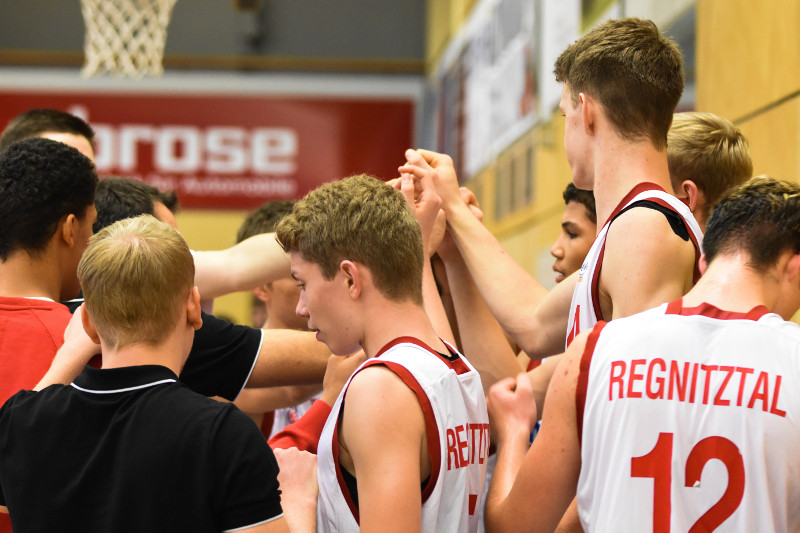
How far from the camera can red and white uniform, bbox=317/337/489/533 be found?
72.6 inches

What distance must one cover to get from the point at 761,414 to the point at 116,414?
122 cm

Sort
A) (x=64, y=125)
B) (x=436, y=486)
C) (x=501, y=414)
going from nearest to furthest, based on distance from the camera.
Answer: (x=436, y=486) < (x=501, y=414) < (x=64, y=125)

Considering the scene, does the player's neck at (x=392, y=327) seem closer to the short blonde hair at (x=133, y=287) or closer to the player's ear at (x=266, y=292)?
the short blonde hair at (x=133, y=287)

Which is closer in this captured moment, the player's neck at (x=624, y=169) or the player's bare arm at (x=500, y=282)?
the player's neck at (x=624, y=169)

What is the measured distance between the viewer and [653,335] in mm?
1766

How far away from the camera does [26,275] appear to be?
2246 mm

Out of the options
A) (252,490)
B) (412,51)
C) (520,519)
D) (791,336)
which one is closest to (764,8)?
(791,336)

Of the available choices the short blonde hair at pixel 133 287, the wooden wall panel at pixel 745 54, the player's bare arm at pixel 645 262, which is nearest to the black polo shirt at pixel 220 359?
the short blonde hair at pixel 133 287

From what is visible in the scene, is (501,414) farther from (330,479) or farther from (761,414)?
(761,414)

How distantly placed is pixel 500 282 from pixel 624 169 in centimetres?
58

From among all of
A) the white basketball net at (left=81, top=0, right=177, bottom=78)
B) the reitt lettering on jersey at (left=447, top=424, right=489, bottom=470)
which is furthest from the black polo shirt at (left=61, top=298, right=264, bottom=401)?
the white basketball net at (left=81, top=0, right=177, bottom=78)

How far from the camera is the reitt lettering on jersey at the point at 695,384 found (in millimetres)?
1706

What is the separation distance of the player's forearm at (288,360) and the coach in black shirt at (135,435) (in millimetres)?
490

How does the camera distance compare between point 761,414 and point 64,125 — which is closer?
point 761,414
